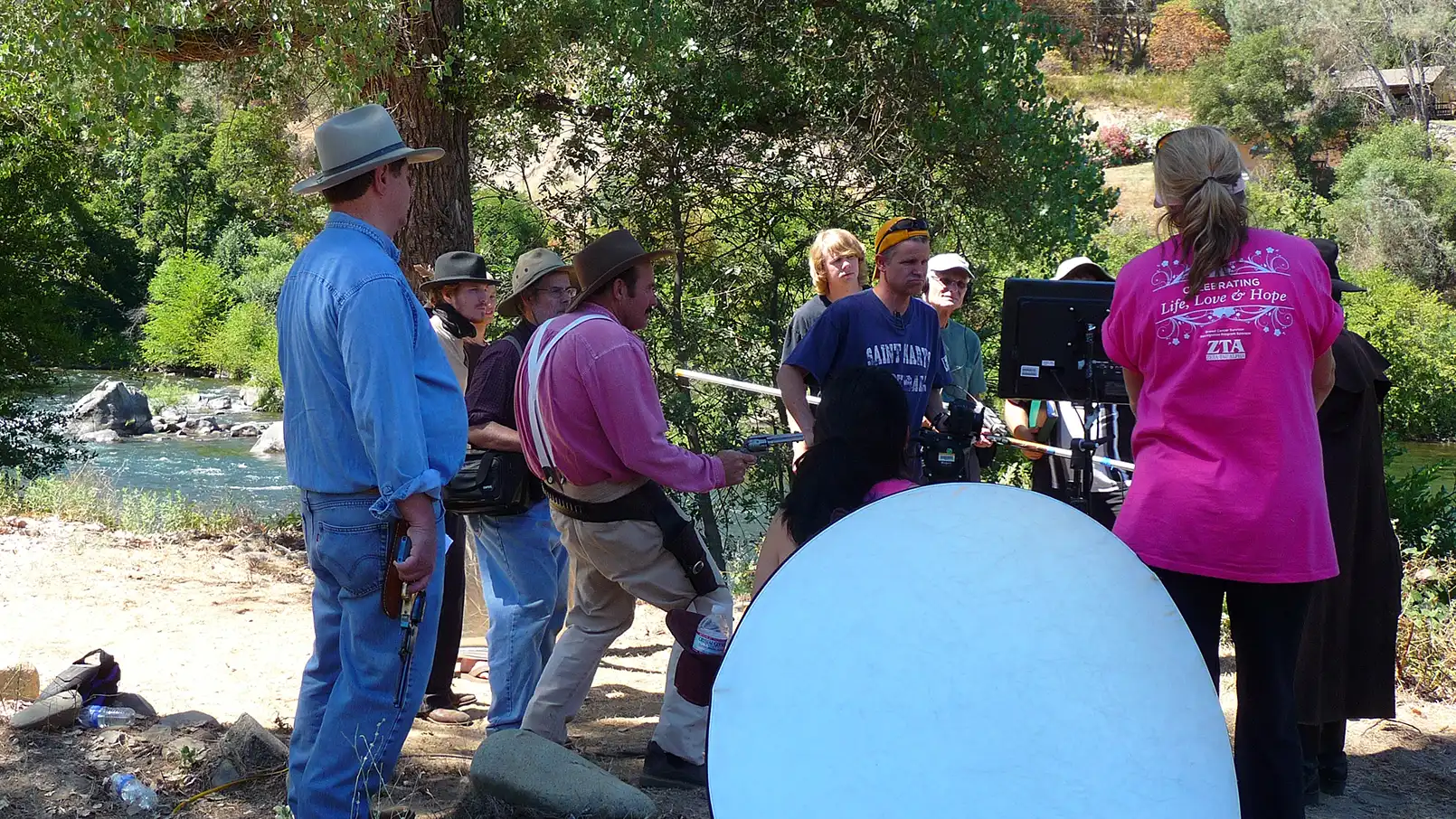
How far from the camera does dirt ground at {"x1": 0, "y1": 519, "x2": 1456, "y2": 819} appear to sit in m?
3.80

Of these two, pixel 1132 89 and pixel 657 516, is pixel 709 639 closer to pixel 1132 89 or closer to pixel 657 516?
pixel 657 516

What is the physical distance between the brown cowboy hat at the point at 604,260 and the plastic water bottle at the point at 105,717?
2.11 metres

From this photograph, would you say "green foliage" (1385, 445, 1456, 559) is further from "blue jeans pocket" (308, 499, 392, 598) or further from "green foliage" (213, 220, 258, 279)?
"green foliage" (213, 220, 258, 279)

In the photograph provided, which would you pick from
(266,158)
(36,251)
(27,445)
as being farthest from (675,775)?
(27,445)

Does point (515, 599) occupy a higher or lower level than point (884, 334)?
lower

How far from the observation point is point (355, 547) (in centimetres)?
304

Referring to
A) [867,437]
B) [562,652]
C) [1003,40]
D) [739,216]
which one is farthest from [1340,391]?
[739,216]

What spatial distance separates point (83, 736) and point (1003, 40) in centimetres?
779

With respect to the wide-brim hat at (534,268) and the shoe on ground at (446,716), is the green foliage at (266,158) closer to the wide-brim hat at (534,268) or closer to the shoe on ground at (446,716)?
the wide-brim hat at (534,268)

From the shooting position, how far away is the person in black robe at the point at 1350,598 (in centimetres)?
408

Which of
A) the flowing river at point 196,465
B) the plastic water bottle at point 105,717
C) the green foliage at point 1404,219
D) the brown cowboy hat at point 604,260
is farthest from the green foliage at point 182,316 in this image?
the brown cowboy hat at point 604,260

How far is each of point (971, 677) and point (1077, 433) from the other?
356 centimetres

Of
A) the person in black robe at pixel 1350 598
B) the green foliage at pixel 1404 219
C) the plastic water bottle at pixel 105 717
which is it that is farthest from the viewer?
the green foliage at pixel 1404 219

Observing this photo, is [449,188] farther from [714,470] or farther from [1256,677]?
[1256,677]
